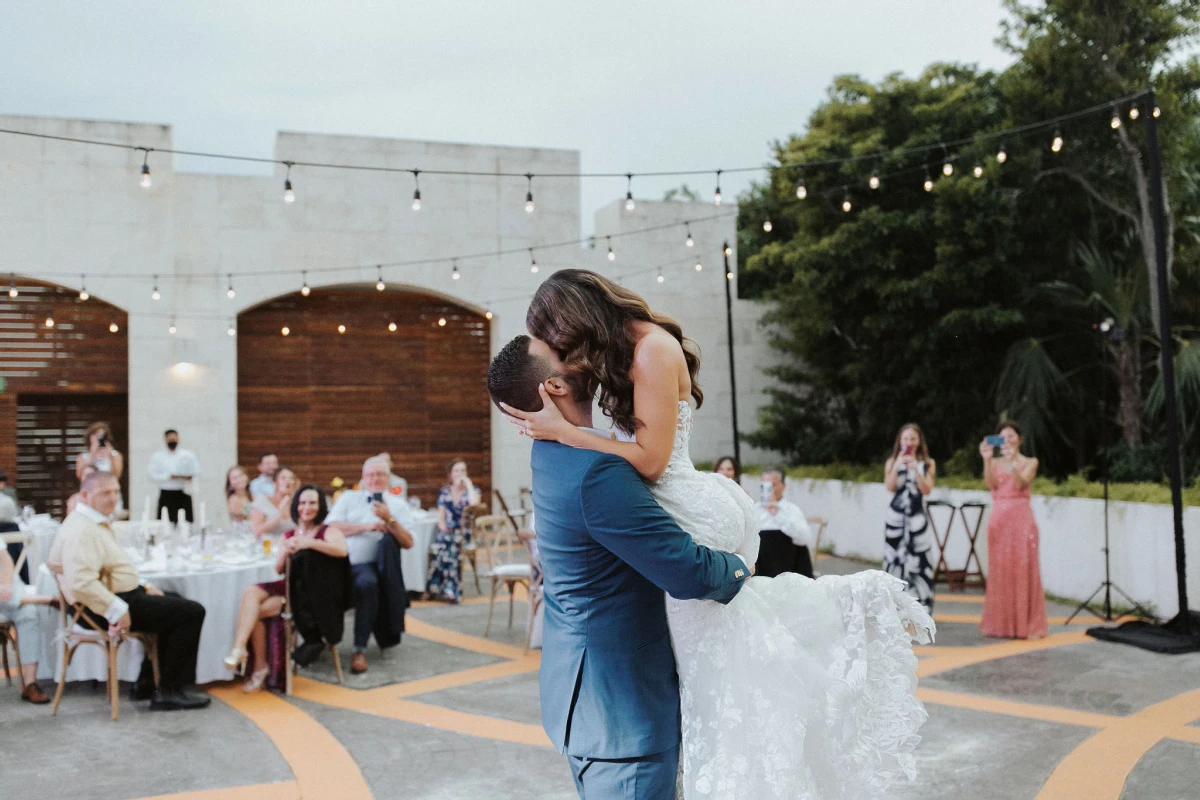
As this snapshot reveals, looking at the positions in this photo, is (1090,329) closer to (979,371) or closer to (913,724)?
(979,371)

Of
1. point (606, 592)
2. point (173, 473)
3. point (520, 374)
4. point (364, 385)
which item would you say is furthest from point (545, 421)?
point (364, 385)

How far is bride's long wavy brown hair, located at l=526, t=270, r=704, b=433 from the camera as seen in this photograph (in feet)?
5.70

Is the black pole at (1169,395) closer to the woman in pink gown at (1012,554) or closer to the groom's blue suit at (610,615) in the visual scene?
the woman in pink gown at (1012,554)

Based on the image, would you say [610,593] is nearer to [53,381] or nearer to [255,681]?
[255,681]

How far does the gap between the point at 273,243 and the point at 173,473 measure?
3575 mm

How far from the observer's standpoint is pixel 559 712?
179cm

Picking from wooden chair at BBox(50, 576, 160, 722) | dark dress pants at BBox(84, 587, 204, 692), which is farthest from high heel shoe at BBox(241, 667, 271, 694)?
wooden chair at BBox(50, 576, 160, 722)

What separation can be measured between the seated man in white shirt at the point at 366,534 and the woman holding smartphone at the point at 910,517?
12.1ft

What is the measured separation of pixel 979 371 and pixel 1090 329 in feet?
4.53

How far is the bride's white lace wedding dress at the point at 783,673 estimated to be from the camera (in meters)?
1.79

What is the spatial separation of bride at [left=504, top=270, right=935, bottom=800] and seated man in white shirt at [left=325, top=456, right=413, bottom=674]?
4.87 meters

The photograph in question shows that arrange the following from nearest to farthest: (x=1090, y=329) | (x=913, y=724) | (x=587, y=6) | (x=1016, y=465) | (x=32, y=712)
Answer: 1. (x=913, y=724)
2. (x=32, y=712)
3. (x=1016, y=465)
4. (x=1090, y=329)
5. (x=587, y=6)

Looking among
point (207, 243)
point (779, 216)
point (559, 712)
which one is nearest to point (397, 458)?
point (207, 243)

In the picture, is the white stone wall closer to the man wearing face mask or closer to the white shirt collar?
the man wearing face mask
